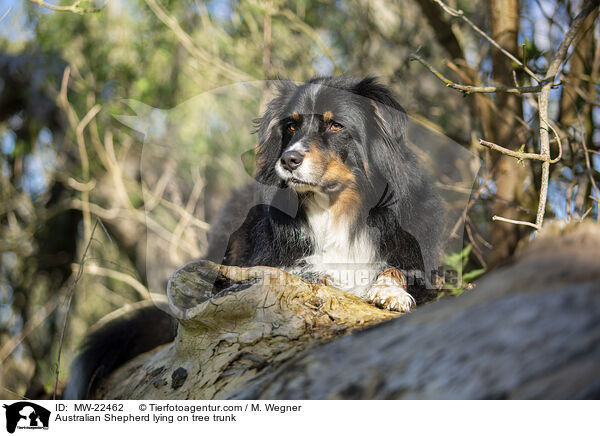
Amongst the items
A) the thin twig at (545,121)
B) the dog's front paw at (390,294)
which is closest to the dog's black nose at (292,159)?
the dog's front paw at (390,294)

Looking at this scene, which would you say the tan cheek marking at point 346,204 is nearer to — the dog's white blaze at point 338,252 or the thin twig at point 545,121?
the dog's white blaze at point 338,252

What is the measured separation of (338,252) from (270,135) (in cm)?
81

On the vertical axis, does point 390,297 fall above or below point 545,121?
below

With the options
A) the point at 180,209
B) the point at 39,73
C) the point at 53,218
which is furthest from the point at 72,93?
the point at 180,209

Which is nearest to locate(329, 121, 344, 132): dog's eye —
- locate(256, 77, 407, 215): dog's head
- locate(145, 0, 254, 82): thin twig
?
locate(256, 77, 407, 215): dog's head

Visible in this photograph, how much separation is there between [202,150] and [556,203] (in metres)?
2.83

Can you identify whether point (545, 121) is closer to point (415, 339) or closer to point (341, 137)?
point (341, 137)

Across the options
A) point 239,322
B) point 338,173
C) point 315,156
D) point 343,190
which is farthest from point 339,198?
point 239,322

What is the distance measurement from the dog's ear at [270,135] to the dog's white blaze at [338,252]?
305 millimetres
